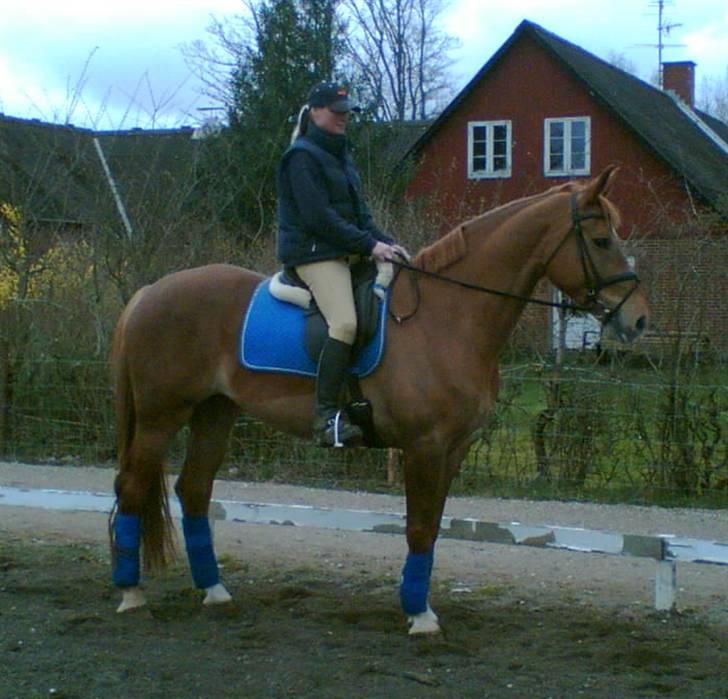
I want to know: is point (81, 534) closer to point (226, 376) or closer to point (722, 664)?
point (226, 376)

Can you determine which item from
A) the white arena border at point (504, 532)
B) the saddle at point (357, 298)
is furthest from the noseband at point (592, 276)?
the white arena border at point (504, 532)

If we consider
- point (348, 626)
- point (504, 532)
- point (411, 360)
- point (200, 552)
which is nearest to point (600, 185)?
point (411, 360)

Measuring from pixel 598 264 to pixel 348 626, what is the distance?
7.74ft

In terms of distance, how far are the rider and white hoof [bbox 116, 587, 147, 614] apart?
58.1 inches

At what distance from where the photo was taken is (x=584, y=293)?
6266 mm

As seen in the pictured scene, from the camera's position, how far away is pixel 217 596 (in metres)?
7.12

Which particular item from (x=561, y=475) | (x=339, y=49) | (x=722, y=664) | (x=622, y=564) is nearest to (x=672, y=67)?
Answer: (x=339, y=49)

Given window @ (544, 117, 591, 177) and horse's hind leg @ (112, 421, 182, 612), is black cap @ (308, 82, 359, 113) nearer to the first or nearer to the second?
horse's hind leg @ (112, 421, 182, 612)

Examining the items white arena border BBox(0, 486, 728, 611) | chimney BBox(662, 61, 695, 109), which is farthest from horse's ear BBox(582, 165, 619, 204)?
chimney BBox(662, 61, 695, 109)

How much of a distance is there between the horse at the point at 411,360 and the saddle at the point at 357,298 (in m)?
0.10

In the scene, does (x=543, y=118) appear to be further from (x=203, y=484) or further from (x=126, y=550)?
(x=126, y=550)

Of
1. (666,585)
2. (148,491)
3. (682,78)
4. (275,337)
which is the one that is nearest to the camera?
(275,337)

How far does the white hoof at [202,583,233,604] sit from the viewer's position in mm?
7094

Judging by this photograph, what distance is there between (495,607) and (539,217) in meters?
2.32
